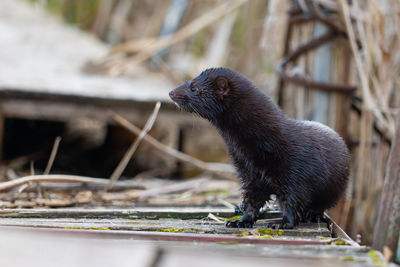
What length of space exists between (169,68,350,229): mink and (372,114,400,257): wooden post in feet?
1.56

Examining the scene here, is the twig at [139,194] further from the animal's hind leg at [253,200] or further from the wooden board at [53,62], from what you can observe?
the wooden board at [53,62]

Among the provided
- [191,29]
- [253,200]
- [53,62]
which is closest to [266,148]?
[253,200]

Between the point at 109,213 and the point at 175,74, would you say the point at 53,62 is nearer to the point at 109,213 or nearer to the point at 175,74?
the point at 175,74

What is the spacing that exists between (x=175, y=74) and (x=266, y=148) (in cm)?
451

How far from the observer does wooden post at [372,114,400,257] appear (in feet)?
6.63

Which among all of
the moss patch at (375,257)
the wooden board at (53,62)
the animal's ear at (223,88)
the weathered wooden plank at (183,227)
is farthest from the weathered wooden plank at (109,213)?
the wooden board at (53,62)

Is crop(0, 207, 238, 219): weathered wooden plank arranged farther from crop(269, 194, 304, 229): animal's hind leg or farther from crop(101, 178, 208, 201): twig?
crop(101, 178, 208, 201): twig

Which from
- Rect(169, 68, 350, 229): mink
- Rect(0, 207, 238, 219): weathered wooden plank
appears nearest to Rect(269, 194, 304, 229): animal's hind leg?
Rect(169, 68, 350, 229): mink

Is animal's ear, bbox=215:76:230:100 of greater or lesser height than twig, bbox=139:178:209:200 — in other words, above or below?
above

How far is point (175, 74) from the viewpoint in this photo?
6.91m

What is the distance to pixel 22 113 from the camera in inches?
251

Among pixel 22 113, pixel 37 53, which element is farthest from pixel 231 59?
pixel 22 113

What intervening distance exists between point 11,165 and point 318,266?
5235 millimetres

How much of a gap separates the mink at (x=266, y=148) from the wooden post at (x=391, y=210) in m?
0.47
